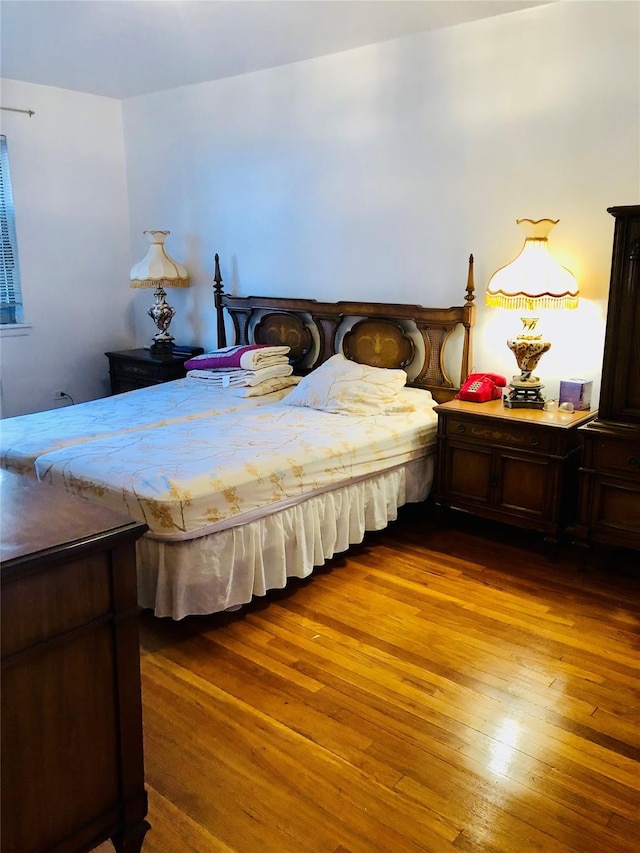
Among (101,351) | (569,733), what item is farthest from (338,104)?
(569,733)

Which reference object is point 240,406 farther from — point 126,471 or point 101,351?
point 101,351

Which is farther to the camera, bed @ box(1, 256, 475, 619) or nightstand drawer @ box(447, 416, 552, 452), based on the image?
nightstand drawer @ box(447, 416, 552, 452)

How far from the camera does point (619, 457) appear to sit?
9.10ft

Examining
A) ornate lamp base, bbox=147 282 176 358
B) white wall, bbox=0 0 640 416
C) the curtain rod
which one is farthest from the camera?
ornate lamp base, bbox=147 282 176 358

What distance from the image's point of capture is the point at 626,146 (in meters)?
2.98

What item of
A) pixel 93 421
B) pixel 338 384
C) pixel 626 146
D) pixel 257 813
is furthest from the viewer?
pixel 338 384

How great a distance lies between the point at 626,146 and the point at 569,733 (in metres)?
2.44

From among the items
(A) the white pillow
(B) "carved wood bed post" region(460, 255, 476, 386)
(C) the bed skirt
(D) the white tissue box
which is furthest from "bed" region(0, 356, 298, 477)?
(D) the white tissue box

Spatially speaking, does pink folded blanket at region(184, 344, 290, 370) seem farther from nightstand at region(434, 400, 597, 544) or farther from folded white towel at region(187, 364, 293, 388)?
nightstand at region(434, 400, 597, 544)

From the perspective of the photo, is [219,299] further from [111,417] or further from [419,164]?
[419,164]

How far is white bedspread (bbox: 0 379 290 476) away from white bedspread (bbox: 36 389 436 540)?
117mm

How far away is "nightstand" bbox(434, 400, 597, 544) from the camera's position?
2.98 meters

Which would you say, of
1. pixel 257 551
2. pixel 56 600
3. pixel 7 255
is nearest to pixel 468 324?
pixel 257 551

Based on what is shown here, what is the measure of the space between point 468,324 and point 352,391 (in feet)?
2.27
